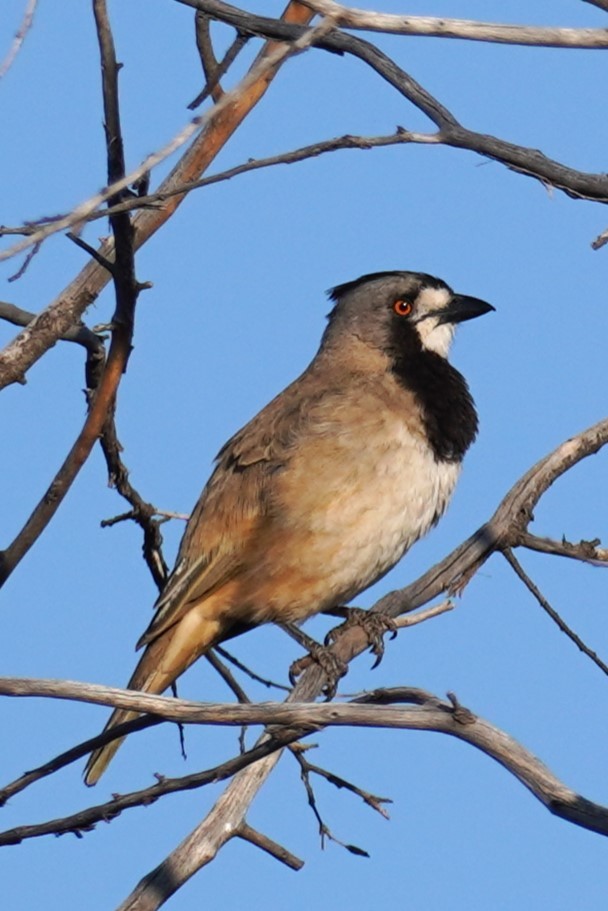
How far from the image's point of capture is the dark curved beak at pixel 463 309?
788 centimetres

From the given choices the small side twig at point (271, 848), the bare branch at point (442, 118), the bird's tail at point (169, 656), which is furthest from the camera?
the bird's tail at point (169, 656)

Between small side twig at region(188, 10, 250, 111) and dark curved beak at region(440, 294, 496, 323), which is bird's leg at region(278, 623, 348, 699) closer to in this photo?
dark curved beak at region(440, 294, 496, 323)

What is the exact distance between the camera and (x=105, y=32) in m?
4.66

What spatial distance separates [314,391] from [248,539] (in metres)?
0.88

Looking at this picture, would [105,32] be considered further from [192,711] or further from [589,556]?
[589,556]

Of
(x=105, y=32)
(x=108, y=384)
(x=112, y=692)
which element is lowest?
(x=112, y=692)

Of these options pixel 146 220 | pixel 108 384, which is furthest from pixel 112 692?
pixel 146 220

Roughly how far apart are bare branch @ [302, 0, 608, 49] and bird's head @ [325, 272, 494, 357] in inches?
156

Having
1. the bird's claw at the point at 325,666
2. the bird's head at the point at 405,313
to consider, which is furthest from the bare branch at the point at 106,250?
the bird's claw at the point at 325,666

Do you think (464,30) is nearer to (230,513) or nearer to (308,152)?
(308,152)

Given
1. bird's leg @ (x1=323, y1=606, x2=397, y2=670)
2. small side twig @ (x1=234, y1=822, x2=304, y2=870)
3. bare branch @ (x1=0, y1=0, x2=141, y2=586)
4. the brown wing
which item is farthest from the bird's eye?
small side twig @ (x1=234, y1=822, x2=304, y2=870)

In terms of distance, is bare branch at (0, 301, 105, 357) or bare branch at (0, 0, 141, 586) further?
bare branch at (0, 301, 105, 357)

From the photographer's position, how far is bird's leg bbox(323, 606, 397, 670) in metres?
6.67

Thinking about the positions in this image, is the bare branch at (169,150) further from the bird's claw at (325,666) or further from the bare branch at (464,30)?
the bird's claw at (325,666)
